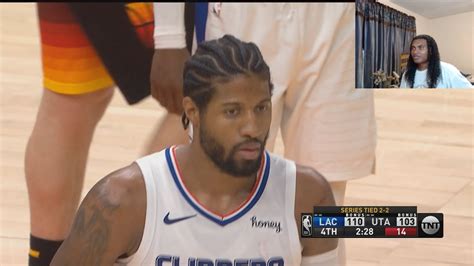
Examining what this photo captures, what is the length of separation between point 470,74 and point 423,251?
441mm

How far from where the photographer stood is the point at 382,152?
3.38 metres

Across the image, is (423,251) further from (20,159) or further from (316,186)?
(20,159)

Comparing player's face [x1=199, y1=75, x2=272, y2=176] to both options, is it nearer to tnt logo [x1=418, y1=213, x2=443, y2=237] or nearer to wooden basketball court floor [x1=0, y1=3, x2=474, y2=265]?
wooden basketball court floor [x1=0, y1=3, x2=474, y2=265]

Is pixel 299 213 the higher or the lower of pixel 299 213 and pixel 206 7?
the lower

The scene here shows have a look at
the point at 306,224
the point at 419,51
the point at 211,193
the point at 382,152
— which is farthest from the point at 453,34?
the point at 211,193

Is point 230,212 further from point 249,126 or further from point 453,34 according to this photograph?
point 453,34

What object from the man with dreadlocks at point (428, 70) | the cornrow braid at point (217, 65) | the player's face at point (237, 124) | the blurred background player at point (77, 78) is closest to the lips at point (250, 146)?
the player's face at point (237, 124)

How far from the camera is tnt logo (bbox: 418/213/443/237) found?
3.32 m

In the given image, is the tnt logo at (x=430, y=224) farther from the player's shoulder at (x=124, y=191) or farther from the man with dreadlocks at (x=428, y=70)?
the player's shoulder at (x=124, y=191)

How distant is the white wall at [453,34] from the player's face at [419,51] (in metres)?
0.02

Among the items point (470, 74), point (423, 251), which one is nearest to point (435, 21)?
point (470, 74)

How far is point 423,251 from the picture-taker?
11.4ft

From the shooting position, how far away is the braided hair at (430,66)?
3.19 m

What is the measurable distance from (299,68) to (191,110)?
0.23 m
